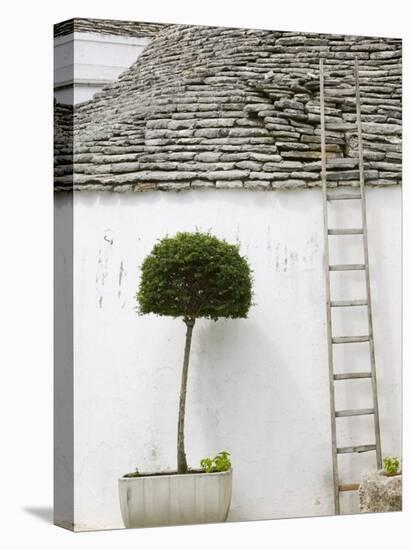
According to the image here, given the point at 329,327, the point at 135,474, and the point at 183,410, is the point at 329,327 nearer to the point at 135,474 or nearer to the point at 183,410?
the point at 183,410

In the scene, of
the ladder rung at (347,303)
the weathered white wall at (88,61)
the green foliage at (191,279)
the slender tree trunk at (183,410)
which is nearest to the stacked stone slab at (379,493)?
the ladder rung at (347,303)

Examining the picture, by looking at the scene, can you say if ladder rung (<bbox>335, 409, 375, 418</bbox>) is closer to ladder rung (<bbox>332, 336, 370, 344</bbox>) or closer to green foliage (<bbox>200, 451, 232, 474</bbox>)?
ladder rung (<bbox>332, 336, 370, 344</bbox>)

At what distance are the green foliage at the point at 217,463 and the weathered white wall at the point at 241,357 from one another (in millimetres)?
47

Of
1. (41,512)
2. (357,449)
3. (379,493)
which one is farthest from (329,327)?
(41,512)

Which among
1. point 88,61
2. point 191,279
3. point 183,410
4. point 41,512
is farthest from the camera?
point 41,512

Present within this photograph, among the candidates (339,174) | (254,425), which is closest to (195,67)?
(339,174)

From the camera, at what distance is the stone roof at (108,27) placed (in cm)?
784

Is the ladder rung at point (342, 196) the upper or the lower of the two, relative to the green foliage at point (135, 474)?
upper

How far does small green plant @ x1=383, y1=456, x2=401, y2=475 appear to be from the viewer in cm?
862

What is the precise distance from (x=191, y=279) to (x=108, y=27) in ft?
5.89

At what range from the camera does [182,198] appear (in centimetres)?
824

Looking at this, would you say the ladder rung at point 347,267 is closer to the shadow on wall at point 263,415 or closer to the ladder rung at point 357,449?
the shadow on wall at point 263,415

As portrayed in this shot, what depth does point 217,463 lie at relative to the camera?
8.18m

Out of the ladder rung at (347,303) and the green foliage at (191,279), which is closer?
the green foliage at (191,279)
